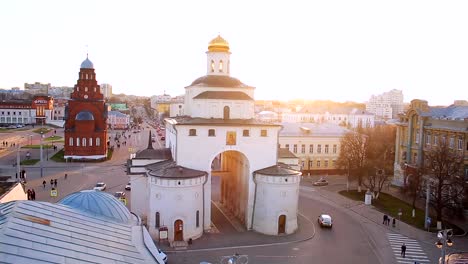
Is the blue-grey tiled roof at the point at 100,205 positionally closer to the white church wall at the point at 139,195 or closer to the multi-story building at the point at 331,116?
the white church wall at the point at 139,195

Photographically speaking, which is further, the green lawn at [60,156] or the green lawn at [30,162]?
the green lawn at [60,156]

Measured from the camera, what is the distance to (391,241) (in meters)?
28.9

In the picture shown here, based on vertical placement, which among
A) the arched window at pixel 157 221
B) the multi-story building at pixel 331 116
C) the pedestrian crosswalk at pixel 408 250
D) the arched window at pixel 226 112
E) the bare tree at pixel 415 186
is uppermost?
the arched window at pixel 226 112

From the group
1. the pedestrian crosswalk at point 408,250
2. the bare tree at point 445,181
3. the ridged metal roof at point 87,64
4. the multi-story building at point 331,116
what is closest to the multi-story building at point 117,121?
the multi-story building at point 331,116

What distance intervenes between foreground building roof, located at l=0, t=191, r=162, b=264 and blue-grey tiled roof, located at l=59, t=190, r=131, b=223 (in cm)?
73

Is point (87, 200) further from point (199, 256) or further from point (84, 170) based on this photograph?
point (84, 170)

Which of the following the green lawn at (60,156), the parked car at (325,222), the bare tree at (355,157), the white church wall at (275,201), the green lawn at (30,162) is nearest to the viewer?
the white church wall at (275,201)

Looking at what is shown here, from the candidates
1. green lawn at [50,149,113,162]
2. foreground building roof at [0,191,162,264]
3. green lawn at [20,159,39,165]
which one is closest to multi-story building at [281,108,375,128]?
green lawn at [50,149,113,162]

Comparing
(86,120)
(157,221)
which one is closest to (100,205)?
(157,221)

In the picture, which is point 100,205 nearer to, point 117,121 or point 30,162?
point 30,162

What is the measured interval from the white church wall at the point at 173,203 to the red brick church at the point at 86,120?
34.1m

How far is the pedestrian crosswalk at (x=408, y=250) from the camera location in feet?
83.4

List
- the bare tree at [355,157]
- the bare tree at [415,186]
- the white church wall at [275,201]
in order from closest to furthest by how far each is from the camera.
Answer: the white church wall at [275,201] → the bare tree at [415,186] → the bare tree at [355,157]

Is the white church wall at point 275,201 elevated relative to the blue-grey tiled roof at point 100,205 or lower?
lower
